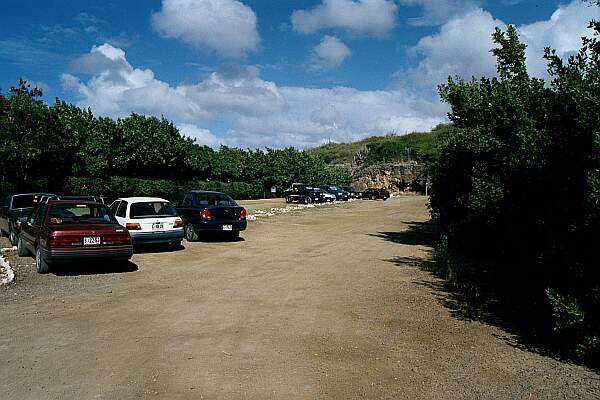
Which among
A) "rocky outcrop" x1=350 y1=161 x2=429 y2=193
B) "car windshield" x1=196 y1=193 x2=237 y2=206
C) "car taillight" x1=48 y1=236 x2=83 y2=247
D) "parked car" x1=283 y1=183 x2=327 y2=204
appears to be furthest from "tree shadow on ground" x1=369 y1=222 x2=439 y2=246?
"rocky outcrop" x1=350 y1=161 x2=429 y2=193

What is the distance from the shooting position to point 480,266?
1280 cm

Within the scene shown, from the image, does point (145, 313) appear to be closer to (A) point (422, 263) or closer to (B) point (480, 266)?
(A) point (422, 263)

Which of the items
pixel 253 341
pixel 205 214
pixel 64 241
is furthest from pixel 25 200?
pixel 253 341

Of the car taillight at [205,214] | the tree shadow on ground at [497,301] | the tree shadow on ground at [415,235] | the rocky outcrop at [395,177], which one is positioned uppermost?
the rocky outcrop at [395,177]

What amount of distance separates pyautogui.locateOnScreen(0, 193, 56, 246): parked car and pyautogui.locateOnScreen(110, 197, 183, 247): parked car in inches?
136

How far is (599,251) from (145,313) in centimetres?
599

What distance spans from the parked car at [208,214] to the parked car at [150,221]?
199cm

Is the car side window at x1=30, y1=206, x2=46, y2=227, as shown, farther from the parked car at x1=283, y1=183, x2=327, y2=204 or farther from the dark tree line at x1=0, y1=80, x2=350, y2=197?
the parked car at x1=283, y1=183, x2=327, y2=204

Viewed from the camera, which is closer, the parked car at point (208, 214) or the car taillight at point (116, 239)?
the car taillight at point (116, 239)

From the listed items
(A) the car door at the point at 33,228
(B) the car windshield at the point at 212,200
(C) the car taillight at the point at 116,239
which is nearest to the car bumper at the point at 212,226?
(B) the car windshield at the point at 212,200

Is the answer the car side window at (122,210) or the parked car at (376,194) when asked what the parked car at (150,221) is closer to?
the car side window at (122,210)

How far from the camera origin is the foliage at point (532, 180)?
5.64 m

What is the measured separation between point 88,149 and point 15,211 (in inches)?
686

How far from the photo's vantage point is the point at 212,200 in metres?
16.8
